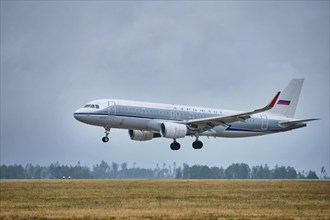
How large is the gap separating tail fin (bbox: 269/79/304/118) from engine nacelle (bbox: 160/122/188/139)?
14.2 meters

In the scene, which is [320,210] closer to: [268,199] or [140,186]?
[268,199]

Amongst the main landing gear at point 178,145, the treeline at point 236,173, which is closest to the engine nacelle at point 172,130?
the main landing gear at point 178,145

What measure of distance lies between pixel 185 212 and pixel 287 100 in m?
45.1

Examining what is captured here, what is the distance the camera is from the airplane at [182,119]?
5953cm

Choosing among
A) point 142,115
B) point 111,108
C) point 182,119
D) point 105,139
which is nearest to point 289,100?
point 182,119

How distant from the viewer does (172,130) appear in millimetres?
61469

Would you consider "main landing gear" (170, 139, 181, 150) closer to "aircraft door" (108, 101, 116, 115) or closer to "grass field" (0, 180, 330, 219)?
"aircraft door" (108, 101, 116, 115)

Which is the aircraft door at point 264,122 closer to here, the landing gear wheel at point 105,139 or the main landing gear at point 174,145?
the main landing gear at point 174,145

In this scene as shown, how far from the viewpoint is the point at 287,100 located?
7381 centimetres

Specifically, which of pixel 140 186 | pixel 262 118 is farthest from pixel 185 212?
pixel 262 118

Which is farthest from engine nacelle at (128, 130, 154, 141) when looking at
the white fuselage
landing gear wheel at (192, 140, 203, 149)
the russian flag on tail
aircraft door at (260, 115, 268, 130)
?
the russian flag on tail

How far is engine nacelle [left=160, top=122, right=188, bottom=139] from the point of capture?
6128 cm

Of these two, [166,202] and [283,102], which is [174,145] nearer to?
[283,102]

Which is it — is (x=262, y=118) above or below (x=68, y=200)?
above
